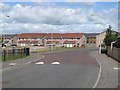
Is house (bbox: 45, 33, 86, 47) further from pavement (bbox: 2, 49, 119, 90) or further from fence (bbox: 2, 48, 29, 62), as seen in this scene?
pavement (bbox: 2, 49, 119, 90)

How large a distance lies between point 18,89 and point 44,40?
531 feet

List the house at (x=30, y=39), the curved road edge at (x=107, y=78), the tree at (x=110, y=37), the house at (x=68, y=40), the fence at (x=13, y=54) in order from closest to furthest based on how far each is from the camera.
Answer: the curved road edge at (x=107, y=78)
the fence at (x=13, y=54)
the tree at (x=110, y=37)
the house at (x=68, y=40)
the house at (x=30, y=39)

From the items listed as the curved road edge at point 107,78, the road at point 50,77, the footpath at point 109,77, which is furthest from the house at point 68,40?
the road at point 50,77

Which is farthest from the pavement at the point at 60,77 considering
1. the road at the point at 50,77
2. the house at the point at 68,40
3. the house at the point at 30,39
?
the house at the point at 30,39

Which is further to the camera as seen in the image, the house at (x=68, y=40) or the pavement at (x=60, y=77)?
the house at (x=68, y=40)

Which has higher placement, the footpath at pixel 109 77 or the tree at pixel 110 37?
the tree at pixel 110 37

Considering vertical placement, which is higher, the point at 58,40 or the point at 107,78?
the point at 58,40

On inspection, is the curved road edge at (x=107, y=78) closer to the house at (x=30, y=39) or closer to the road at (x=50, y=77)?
the road at (x=50, y=77)

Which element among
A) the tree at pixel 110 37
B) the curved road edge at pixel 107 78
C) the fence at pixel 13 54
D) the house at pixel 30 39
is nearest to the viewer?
the curved road edge at pixel 107 78

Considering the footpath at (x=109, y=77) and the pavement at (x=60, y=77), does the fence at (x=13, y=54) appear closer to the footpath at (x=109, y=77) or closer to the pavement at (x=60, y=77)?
the pavement at (x=60, y=77)

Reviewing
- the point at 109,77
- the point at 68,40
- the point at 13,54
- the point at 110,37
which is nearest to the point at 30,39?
the point at 68,40

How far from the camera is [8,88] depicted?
549 inches

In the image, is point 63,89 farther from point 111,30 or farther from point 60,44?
point 60,44

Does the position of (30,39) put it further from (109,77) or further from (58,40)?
(109,77)
